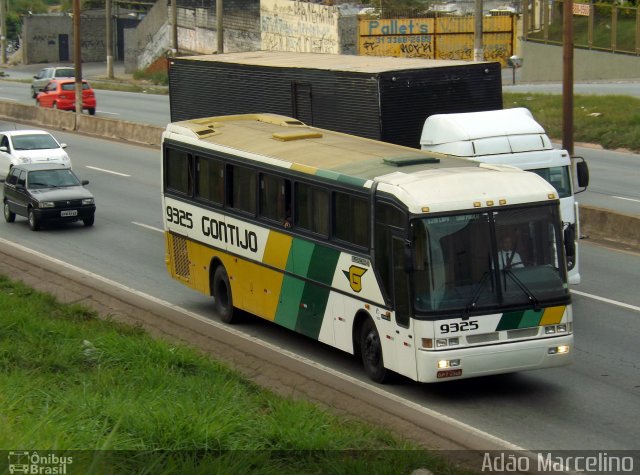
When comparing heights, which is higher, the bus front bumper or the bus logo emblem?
the bus logo emblem

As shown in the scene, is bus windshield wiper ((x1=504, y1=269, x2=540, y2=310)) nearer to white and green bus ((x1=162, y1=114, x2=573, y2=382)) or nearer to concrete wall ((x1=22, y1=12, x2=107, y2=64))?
white and green bus ((x1=162, y1=114, x2=573, y2=382))

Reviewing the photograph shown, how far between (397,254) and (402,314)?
0.70 meters

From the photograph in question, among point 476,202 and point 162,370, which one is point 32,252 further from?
point 476,202

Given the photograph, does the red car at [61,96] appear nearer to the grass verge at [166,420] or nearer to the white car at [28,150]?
the white car at [28,150]

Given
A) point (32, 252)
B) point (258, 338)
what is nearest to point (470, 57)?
point (32, 252)

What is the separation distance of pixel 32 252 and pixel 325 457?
15616 mm

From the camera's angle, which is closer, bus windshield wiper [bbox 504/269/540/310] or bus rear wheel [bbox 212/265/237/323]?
bus windshield wiper [bbox 504/269/540/310]

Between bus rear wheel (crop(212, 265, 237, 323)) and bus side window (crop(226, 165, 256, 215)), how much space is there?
117 cm

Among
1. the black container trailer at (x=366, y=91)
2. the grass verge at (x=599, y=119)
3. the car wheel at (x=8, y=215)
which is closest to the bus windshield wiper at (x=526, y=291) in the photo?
the black container trailer at (x=366, y=91)

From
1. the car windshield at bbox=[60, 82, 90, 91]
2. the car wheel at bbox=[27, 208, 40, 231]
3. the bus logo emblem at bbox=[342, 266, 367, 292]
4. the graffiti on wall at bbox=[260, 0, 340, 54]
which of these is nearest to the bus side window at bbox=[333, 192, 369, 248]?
the bus logo emblem at bbox=[342, 266, 367, 292]

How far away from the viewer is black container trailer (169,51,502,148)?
18.6 metres

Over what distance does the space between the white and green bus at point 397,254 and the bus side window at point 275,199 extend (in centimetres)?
2

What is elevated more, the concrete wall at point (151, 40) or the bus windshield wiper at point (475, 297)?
the concrete wall at point (151, 40)

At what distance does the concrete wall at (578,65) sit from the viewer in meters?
58.3
